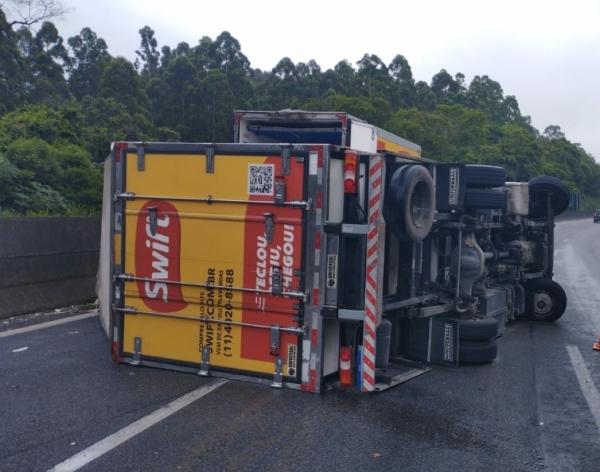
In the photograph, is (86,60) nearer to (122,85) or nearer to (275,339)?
(122,85)

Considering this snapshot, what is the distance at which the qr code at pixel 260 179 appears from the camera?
645 centimetres

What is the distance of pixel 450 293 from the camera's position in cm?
845

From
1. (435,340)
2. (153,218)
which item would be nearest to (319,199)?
(153,218)

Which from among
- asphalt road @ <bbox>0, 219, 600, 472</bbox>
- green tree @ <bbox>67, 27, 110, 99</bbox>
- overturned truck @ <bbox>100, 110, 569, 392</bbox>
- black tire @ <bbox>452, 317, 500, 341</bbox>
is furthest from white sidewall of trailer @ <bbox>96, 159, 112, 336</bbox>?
green tree @ <bbox>67, 27, 110, 99</bbox>

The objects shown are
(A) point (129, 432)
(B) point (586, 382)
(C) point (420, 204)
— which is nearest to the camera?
(A) point (129, 432)

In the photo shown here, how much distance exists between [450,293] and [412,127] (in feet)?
140

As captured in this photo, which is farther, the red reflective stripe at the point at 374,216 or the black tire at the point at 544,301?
the black tire at the point at 544,301

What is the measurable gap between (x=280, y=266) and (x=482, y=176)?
354 cm

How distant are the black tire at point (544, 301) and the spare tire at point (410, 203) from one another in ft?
16.3

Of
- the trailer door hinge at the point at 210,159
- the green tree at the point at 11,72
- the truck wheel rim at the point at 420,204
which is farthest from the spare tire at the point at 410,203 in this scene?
the green tree at the point at 11,72

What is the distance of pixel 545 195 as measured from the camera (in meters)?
12.1

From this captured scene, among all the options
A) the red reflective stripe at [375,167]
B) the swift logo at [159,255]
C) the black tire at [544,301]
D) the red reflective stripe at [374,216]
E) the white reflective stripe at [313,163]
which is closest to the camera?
the white reflective stripe at [313,163]

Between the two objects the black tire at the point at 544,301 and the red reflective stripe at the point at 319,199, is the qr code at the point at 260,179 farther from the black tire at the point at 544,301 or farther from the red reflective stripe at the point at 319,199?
the black tire at the point at 544,301

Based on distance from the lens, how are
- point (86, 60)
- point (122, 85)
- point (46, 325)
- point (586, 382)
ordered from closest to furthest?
point (586, 382), point (46, 325), point (122, 85), point (86, 60)
